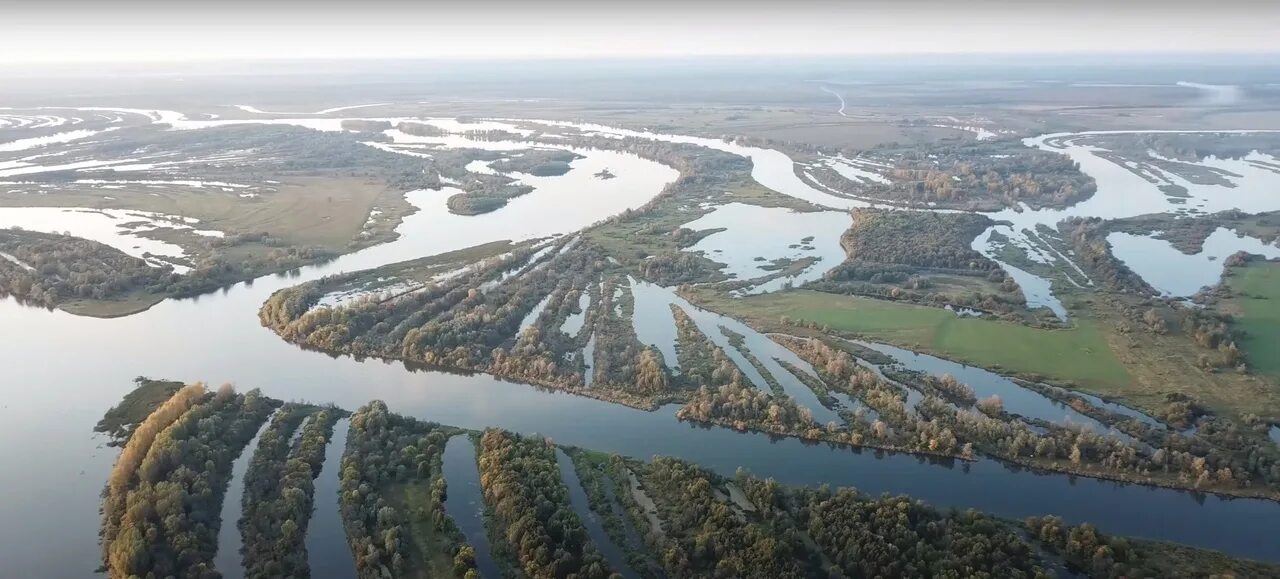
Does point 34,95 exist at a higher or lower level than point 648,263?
higher

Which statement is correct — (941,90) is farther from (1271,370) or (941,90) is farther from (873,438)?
(873,438)

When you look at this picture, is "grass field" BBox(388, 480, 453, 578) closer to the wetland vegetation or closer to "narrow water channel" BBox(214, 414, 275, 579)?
the wetland vegetation

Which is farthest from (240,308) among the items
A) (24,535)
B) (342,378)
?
(24,535)

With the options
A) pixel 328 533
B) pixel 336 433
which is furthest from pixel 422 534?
pixel 336 433

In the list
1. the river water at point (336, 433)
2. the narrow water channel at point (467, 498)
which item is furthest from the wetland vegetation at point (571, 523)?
the river water at point (336, 433)

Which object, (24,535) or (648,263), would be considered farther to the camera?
(648,263)

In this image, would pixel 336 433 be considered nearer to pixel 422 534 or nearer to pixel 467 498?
pixel 467 498

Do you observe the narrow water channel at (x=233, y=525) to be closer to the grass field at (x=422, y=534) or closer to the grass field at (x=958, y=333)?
the grass field at (x=422, y=534)
